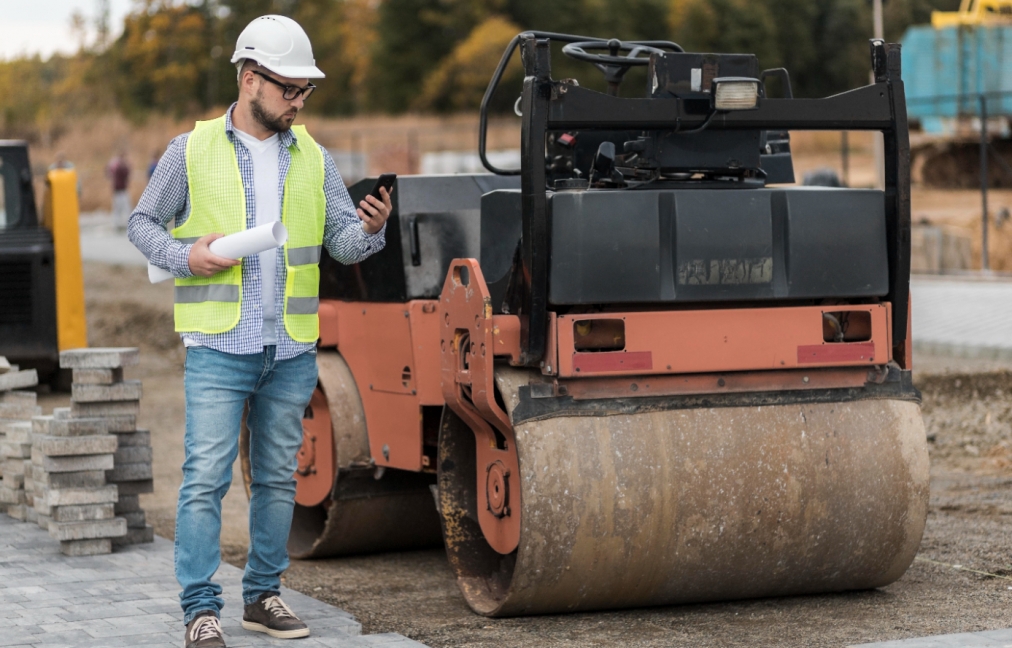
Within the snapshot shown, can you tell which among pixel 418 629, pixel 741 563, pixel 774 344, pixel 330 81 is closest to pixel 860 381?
pixel 774 344

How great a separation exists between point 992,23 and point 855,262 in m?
25.0

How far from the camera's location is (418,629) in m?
5.16

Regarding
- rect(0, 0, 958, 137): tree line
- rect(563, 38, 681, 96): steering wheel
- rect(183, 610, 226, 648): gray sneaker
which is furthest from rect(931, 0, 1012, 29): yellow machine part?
rect(0, 0, 958, 137): tree line

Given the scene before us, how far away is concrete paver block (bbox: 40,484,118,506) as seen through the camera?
20.8ft

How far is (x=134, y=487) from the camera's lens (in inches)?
263

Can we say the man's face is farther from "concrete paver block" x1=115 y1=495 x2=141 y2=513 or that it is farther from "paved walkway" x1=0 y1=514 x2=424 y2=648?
"concrete paver block" x1=115 y1=495 x2=141 y2=513

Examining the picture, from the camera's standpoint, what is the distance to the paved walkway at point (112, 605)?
15.9ft

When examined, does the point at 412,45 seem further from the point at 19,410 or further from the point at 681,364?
the point at 681,364

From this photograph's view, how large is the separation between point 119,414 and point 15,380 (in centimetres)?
125

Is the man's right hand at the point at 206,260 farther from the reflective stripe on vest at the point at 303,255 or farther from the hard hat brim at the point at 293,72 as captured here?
the hard hat brim at the point at 293,72

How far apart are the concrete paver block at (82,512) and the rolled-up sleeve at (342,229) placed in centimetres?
202

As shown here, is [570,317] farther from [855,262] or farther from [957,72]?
[957,72]

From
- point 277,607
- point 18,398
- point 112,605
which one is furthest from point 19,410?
point 277,607

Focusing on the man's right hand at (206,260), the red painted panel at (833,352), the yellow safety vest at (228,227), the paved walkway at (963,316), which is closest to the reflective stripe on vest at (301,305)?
the yellow safety vest at (228,227)
